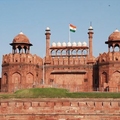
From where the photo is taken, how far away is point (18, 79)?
4041cm

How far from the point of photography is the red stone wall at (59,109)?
31.0 m

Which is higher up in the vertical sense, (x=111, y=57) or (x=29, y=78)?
(x=111, y=57)

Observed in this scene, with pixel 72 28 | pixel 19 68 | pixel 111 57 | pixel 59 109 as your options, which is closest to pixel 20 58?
pixel 19 68

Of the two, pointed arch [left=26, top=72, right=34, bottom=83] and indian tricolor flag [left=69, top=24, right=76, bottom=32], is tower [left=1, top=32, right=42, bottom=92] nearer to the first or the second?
pointed arch [left=26, top=72, right=34, bottom=83]

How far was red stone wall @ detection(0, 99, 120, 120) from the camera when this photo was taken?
1219 inches

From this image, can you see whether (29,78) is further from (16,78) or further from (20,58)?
(20,58)

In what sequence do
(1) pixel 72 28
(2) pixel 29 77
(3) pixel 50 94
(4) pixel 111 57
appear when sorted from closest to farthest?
1. (3) pixel 50 94
2. (4) pixel 111 57
3. (2) pixel 29 77
4. (1) pixel 72 28

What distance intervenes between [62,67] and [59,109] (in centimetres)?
1092

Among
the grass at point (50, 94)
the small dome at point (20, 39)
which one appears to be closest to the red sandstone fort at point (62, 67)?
the small dome at point (20, 39)

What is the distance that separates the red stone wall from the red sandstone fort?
8.08 meters

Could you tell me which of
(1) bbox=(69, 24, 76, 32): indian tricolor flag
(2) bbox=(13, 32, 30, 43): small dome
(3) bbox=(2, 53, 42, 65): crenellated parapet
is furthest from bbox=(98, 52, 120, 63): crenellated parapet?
(2) bbox=(13, 32, 30, 43): small dome

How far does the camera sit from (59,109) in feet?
102

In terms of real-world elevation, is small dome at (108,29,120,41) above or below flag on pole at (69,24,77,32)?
below

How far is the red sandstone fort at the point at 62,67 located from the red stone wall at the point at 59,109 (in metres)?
8.08
